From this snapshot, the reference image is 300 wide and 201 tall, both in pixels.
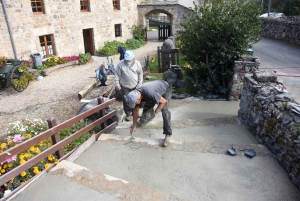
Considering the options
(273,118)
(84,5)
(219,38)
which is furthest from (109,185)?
(84,5)

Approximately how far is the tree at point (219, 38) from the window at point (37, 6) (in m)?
8.97

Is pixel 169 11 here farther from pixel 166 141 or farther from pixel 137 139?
pixel 166 141

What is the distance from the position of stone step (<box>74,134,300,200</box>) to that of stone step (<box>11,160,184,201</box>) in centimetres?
34

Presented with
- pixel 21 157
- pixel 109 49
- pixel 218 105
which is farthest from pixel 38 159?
pixel 109 49

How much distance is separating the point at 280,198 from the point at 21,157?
3.65 metres

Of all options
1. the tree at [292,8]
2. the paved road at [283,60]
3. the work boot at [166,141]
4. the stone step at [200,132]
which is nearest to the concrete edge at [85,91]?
the stone step at [200,132]

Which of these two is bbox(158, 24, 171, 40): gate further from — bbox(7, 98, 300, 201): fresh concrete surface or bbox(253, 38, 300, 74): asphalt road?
bbox(7, 98, 300, 201): fresh concrete surface

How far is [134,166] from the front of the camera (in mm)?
3771

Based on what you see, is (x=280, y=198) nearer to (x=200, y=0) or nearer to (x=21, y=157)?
(x=21, y=157)

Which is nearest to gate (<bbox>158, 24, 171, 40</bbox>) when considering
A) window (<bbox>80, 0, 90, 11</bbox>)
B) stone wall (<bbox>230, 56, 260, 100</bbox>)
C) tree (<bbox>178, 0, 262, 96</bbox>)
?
window (<bbox>80, 0, 90, 11</bbox>)

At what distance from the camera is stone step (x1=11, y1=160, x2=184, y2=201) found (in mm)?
2934

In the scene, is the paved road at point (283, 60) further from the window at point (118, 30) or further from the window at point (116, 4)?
the window at point (116, 4)

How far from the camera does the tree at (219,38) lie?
7.23m

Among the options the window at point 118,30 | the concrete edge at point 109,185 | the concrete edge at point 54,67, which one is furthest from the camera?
the window at point 118,30
